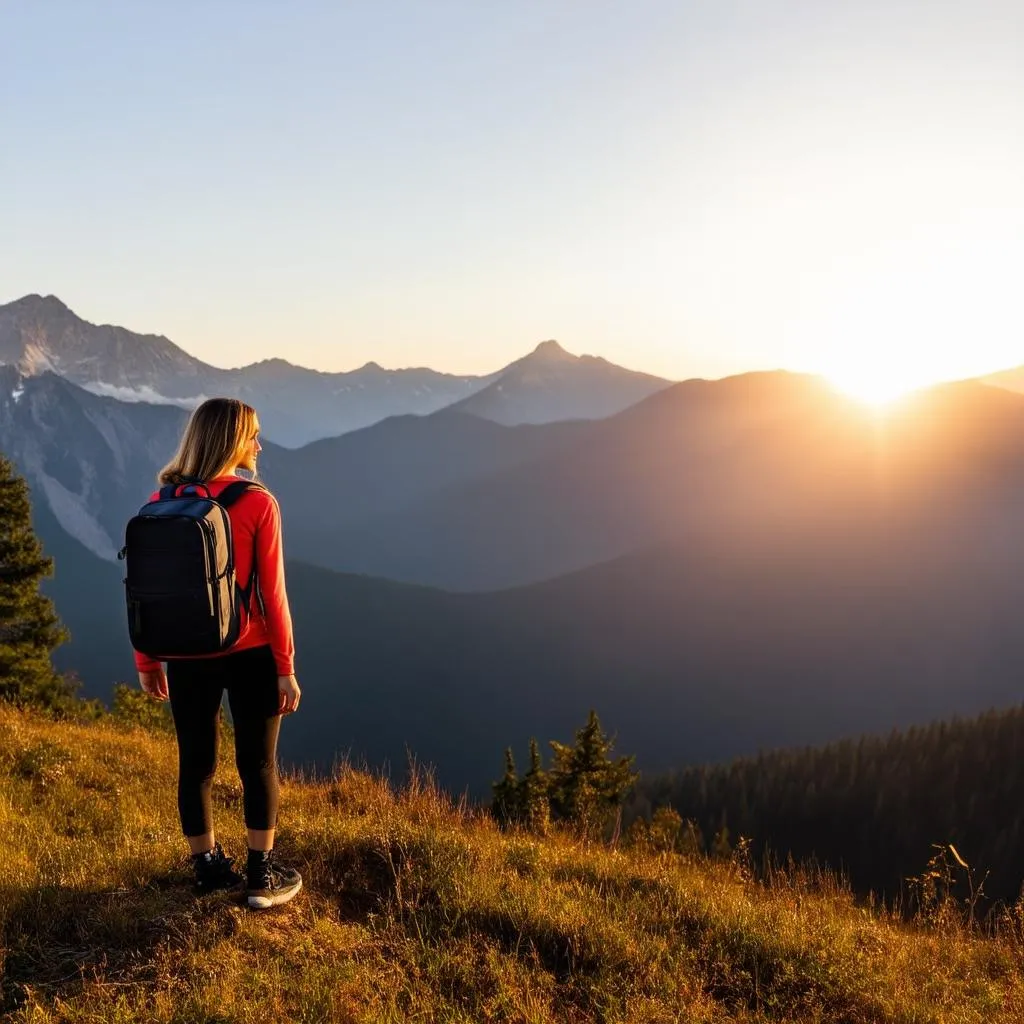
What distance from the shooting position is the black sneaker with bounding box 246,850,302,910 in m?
4.06

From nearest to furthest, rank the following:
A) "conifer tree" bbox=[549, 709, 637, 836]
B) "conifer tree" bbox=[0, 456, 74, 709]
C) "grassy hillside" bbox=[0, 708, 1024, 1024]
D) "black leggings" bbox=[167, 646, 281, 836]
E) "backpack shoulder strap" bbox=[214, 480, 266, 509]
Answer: "grassy hillside" bbox=[0, 708, 1024, 1024]
"backpack shoulder strap" bbox=[214, 480, 266, 509]
"black leggings" bbox=[167, 646, 281, 836]
"conifer tree" bbox=[0, 456, 74, 709]
"conifer tree" bbox=[549, 709, 637, 836]

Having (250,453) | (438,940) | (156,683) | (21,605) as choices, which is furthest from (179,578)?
(21,605)

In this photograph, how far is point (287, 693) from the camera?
4.03 metres

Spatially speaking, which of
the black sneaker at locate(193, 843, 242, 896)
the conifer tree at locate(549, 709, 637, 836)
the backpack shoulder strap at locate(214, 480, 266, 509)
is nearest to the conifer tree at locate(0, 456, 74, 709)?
the conifer tree at locate(549, 709, 637, 836)

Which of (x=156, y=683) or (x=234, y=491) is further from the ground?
(x=234, y=491)

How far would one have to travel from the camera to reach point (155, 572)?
361 centimetres

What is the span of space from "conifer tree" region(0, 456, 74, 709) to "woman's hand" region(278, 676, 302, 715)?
26.5 meters

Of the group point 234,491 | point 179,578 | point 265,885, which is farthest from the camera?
point 265,885

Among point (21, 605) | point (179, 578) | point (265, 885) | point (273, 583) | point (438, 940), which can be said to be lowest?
point (21, 605)

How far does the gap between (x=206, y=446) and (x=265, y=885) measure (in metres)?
2.57

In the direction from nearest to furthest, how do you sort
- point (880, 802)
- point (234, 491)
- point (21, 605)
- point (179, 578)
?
point (179, 578) < point (234, 491) < point (21, 605) < point (880, 802)

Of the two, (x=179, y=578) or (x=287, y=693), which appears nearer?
(x=179, y=578)

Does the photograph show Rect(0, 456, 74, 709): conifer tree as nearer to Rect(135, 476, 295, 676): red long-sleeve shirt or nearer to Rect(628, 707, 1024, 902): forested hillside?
Rect(135, 476, 295, 676): red long-sleeve shirt

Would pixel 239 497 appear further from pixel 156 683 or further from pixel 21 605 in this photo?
pixel 21 605
